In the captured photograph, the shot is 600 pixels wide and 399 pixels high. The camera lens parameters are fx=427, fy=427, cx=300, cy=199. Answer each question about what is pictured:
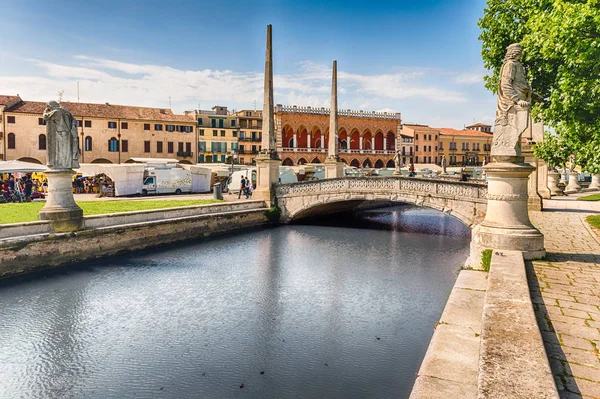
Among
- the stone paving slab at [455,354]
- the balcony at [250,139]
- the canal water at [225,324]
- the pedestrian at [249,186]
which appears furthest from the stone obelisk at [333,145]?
the balcony at [250,139]

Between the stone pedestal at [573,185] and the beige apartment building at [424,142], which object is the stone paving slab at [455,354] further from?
the beige apartment building at [424,142]

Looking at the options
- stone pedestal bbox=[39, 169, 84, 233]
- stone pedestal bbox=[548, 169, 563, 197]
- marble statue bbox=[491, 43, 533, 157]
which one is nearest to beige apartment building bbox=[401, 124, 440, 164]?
stone pedestal bbox=[548, 169, 563, 197]

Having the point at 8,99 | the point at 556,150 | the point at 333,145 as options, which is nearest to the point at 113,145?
the point at 8,99

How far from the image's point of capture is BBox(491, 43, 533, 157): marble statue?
7.63 metres

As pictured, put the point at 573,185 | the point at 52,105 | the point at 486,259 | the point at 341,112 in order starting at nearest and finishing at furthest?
the point at 486,259
the point at 52,105
the point at 573,185
the point at 341,112

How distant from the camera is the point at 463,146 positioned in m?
75.8

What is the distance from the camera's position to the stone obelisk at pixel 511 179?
752 cm

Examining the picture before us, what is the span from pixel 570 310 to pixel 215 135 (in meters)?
52.1

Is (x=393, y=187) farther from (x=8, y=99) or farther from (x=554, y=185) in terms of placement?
(x=8, y=99)

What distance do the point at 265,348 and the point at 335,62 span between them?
72.1 ft

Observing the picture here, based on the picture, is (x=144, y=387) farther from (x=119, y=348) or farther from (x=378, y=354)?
(x=378, y=354)

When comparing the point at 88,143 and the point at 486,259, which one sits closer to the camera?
the point at 486,259

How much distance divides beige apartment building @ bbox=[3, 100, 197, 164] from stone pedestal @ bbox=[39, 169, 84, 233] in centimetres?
2524

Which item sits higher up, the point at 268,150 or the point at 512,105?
the point at 512,105
